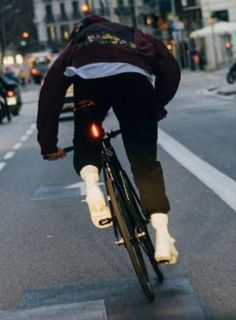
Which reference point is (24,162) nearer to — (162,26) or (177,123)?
(177,123)

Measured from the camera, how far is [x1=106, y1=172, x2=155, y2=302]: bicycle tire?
512 centimetres

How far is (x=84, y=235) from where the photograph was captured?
305 inches

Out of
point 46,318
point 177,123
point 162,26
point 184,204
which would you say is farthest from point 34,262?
point 162,26

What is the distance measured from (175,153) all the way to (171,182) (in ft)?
12.0

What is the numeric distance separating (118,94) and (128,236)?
2.43ft

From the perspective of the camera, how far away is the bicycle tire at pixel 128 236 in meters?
5.12

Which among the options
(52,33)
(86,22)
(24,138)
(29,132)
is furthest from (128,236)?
(52,33)

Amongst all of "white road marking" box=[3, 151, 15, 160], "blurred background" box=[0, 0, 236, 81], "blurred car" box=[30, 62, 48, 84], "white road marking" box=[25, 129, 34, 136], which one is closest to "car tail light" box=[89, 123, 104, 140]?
"blurred background" box=[0, 0, 236, 81]

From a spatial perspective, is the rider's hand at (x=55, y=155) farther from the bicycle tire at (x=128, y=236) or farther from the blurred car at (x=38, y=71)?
the blurred car at (x=38, y=71)

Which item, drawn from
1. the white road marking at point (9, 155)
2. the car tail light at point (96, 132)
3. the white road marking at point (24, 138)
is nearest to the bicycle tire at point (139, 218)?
the car tail light at point (96, 132)

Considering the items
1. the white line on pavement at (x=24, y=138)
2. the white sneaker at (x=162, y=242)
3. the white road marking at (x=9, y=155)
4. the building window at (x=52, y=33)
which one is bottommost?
the building window at (x=52, y=33)

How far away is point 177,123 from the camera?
21.7 m

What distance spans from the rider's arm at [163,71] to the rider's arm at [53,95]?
448 millimetres

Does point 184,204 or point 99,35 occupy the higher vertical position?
point 99,35
